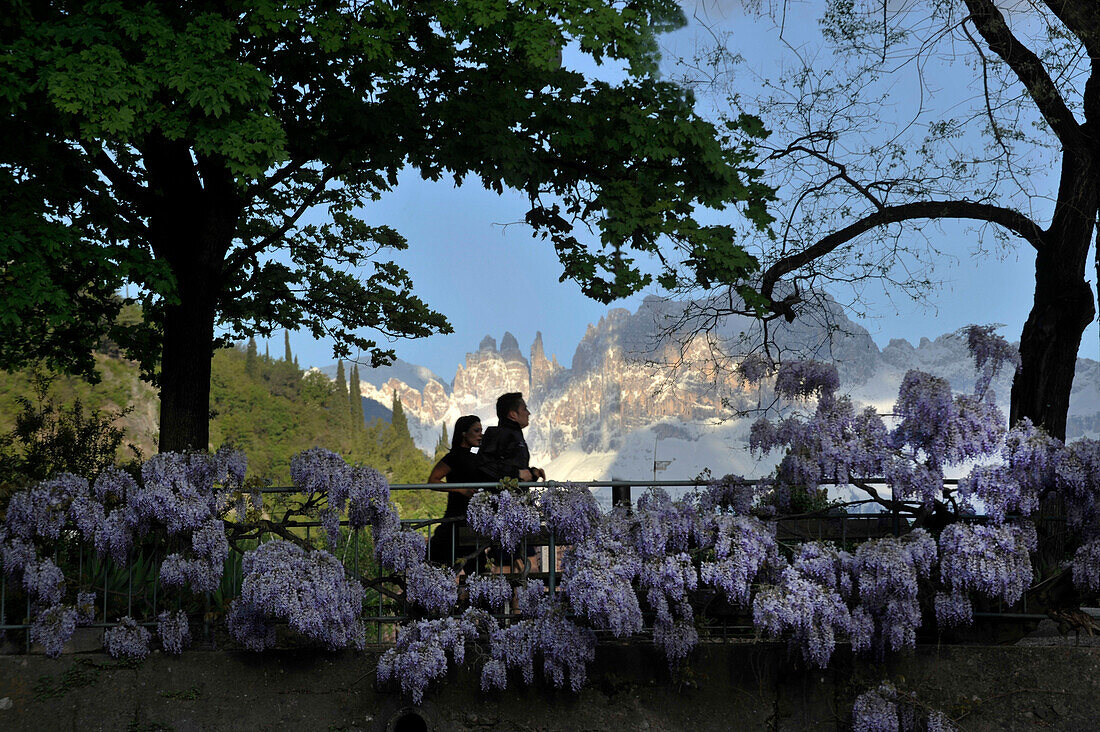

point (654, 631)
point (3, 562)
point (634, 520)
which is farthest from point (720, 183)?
point (3, 562)

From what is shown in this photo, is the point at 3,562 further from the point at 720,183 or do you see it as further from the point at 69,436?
the point at 720,183

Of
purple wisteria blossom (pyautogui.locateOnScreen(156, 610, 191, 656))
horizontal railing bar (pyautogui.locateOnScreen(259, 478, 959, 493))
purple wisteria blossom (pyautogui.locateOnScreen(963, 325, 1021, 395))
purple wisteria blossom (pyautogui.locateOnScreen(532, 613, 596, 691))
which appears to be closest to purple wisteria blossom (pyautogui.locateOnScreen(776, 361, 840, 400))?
horizontal railing bar (pyautogui.locateOnScreen(259, 478, 959, 493))

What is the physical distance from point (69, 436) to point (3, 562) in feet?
19.7

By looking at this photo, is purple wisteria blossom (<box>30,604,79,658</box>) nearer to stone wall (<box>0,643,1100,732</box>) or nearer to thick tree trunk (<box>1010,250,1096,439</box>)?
stone wall (<box>0,643,1100,732</box>)

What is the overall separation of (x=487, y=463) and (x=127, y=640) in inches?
136

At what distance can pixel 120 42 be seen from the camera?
28.6 feet

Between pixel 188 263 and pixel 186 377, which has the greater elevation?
pixel 188 263

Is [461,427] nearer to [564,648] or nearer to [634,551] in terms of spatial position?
[634,551]

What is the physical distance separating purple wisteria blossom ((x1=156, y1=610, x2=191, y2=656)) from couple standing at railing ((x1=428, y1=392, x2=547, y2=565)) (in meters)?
2.20

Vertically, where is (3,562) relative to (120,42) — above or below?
below

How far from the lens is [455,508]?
31.0 ft

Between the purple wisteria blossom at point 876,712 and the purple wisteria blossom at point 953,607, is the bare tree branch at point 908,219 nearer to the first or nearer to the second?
the purple wisteria blossom at point 953,607

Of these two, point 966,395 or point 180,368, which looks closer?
point 966,395

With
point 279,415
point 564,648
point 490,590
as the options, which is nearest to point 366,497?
point 490,590
